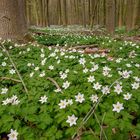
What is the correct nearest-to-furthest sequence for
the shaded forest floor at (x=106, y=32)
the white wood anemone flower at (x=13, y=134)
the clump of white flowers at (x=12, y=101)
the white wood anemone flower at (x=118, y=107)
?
the white wood anemone flower at (x=13, y=134) < the white wood anemone flower at (x=118, y=107) < the clump of white flowers at (x=12, y=101) < the shaded forest floor at (x=106, y=32)

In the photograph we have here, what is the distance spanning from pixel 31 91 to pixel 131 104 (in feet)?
3.80

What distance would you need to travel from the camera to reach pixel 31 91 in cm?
337

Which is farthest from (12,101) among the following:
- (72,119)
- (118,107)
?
(118,107)

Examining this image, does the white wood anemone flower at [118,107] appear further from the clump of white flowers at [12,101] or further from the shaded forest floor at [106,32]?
the shaded forest floor at [106,32]

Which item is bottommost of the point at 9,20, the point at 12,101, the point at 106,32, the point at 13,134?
the point at 106,32

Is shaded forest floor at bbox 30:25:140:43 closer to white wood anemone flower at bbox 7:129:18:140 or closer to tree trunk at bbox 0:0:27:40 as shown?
tree trunk at bbox 0:0:27:40

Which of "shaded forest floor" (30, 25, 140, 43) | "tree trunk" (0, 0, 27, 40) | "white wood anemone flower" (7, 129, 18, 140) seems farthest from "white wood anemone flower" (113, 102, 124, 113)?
"shaded forest floor" (30, 25, 140, 43)

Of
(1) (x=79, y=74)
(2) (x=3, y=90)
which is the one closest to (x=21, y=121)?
(2) (x=3, y=90)

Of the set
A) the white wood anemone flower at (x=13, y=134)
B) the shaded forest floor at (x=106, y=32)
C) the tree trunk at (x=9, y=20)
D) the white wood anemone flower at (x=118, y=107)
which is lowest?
the shaded forest floor at (x=106, y=32)

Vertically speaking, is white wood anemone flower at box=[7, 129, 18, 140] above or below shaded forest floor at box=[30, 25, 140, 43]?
above

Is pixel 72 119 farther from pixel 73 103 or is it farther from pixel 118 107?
pixel 118 107

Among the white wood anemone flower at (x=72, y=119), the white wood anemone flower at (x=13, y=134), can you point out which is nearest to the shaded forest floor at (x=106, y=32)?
the white wood anemone flower at (x=72, y=119)

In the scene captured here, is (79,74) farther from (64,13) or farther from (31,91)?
(64,13)

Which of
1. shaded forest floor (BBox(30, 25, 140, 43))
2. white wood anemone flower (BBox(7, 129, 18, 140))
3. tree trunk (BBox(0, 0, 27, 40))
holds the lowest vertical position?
shaded forest floor (BBox(30, 25, 140, 43))
